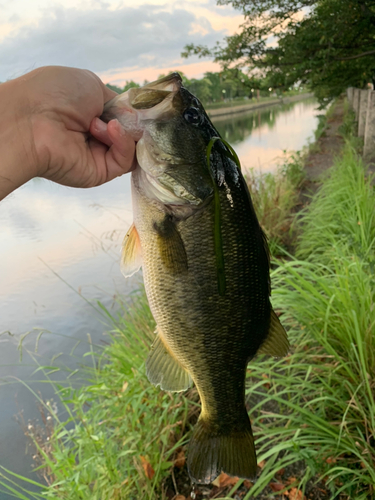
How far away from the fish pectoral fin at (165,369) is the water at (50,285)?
133 centimetres

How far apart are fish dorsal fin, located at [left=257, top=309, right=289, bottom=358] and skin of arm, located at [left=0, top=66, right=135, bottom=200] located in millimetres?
844

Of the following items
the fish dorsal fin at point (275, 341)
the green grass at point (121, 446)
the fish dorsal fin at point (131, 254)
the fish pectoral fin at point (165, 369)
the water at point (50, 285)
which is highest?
the fish dorsal fin at point (131, 254)

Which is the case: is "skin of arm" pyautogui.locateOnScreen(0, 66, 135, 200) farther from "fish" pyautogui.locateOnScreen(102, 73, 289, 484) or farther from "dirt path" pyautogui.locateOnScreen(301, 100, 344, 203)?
"dirt path" pyautogui.locateOnScreen(301, 100, 344, 203)

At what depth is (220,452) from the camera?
57.0 inches

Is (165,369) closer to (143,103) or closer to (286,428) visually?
(143,103)

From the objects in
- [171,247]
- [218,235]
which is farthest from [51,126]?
[218,235]

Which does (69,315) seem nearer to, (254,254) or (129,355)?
(129,355)

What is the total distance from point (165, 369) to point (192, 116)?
100 centimetres

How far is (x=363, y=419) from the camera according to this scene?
212cm

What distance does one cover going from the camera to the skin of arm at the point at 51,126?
4.17 ft

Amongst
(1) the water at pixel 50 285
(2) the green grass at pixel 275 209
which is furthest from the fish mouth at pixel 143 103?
(2) the green grass at pixel 275 209

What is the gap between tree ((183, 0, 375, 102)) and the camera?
7914 mm

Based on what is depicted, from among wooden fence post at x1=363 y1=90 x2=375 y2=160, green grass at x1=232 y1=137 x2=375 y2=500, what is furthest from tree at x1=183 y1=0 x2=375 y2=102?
green grass at x1=232 y1=137 x2=375 y2=500

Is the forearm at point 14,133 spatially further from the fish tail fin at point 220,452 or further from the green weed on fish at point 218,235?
the fish tail fin at point 220,452
